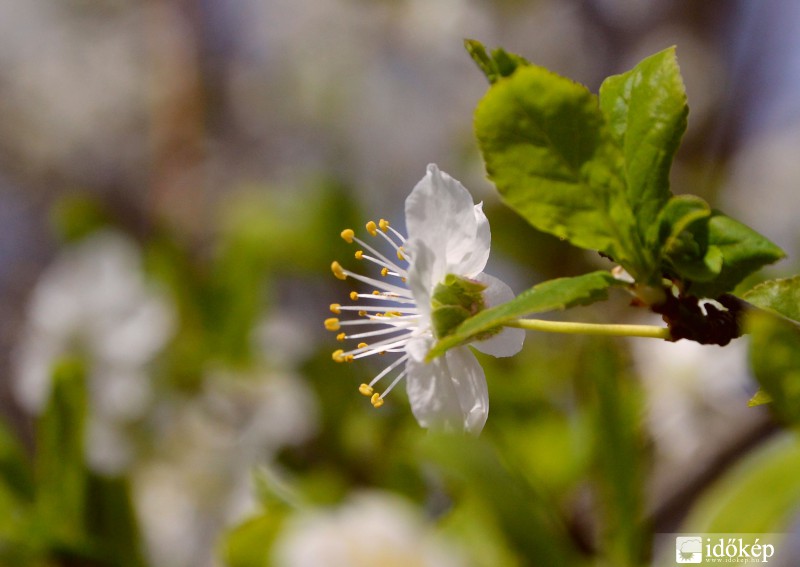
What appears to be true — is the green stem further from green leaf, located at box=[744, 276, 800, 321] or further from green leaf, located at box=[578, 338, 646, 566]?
green leaf, located at box=[578, 338, 646, 566]

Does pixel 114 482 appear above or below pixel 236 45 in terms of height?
below

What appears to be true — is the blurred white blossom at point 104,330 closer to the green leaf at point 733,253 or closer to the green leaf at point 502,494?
the green leaf at point 502,494

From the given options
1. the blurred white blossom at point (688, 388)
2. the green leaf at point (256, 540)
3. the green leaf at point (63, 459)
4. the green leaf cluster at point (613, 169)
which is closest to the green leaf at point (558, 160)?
the green leaf cluster at point (613, 169)

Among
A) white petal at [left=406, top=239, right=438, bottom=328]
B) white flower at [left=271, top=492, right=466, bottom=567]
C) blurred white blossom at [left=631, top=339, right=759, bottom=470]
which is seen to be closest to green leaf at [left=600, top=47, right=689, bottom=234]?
white petal at [left=406, top=239, right=438, bottom=328]

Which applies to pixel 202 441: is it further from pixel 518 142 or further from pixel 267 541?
pixel 518 142

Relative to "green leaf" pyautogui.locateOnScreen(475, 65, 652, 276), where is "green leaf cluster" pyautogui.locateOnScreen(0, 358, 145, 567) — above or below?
below

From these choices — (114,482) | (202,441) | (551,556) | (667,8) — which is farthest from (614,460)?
(667,8)
